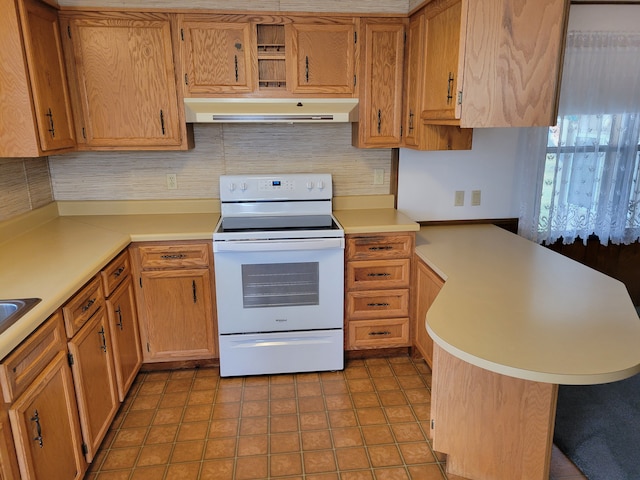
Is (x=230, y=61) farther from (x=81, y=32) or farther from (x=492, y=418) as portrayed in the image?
(x=492, y=418)

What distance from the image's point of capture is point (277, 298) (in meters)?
2.77

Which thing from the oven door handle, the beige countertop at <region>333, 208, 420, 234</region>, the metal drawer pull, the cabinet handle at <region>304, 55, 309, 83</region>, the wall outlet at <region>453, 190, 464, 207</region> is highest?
the cabinet handle at <region>304, 55, 309, 83</region>

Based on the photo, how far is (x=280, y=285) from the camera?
108 inches

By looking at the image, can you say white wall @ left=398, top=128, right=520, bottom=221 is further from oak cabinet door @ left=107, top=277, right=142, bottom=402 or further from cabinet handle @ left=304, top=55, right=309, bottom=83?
oak cabinet door @ left=107, top=277, right=142, bottom=402

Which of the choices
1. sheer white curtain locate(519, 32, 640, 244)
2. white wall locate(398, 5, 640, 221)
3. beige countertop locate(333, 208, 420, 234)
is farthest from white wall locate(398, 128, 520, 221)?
beige countertop locate(333, 208, 420, 234)

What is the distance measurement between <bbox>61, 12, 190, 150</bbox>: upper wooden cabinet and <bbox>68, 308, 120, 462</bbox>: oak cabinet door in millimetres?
1154

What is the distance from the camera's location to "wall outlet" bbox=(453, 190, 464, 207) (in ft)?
10.7

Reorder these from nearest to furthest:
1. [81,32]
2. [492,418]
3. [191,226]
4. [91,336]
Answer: [492,418] → [91,336] → [81,32] → [191,226]

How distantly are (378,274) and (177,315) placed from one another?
4.09 feet

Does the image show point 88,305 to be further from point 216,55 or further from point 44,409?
point 216,55

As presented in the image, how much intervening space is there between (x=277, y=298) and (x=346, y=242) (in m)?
0.53

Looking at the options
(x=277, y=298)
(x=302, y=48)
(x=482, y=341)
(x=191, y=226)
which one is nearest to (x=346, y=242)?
(x=277, y=298)

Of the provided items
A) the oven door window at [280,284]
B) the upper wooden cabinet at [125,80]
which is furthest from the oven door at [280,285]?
the upper wooden cabinet at [125,80]

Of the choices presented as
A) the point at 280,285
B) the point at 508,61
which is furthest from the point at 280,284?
the point at 508,61
